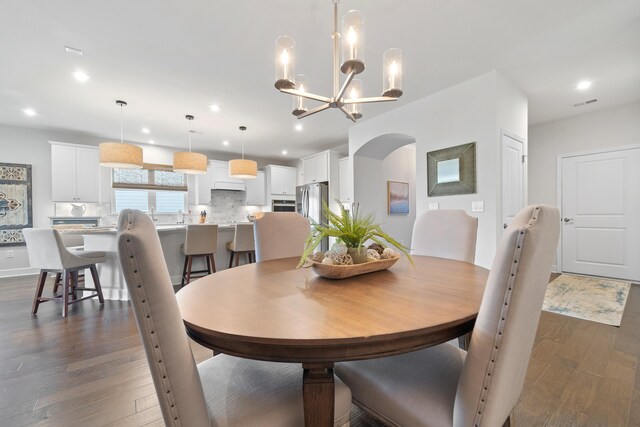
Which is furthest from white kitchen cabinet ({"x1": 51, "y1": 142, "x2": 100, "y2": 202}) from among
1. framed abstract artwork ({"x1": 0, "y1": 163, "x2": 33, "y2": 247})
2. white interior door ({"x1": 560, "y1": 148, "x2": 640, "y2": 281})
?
white interior door ({"x1": 560, "y1": 148, "x2": 640, "y2": 281})

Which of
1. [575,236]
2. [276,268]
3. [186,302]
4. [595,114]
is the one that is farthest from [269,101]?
[575,236]

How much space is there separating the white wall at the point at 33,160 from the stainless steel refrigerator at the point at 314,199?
447 centimetres

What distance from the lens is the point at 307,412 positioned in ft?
2.31

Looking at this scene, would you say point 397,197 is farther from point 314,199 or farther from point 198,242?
point 198,242

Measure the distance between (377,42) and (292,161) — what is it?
5.31 meters

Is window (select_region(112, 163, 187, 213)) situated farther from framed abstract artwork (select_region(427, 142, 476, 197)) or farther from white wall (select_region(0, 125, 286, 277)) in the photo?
framed abstract artwork (select_region(427, 142, 476, 197))

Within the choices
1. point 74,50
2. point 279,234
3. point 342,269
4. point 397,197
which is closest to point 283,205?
point 397,197

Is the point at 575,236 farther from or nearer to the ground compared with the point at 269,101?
nearer to the ground

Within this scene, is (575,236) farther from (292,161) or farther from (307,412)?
(292,161)

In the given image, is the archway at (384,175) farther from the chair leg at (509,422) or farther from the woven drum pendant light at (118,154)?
the chair leg at (509,422)

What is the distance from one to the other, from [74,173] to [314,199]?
445 centimetres

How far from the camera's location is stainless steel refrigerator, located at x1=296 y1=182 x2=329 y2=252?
19.1 ft

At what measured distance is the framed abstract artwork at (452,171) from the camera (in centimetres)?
302

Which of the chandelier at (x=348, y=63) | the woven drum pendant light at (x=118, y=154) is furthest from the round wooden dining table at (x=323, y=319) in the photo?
the woven drum pendant light at (x=118, y=154)
